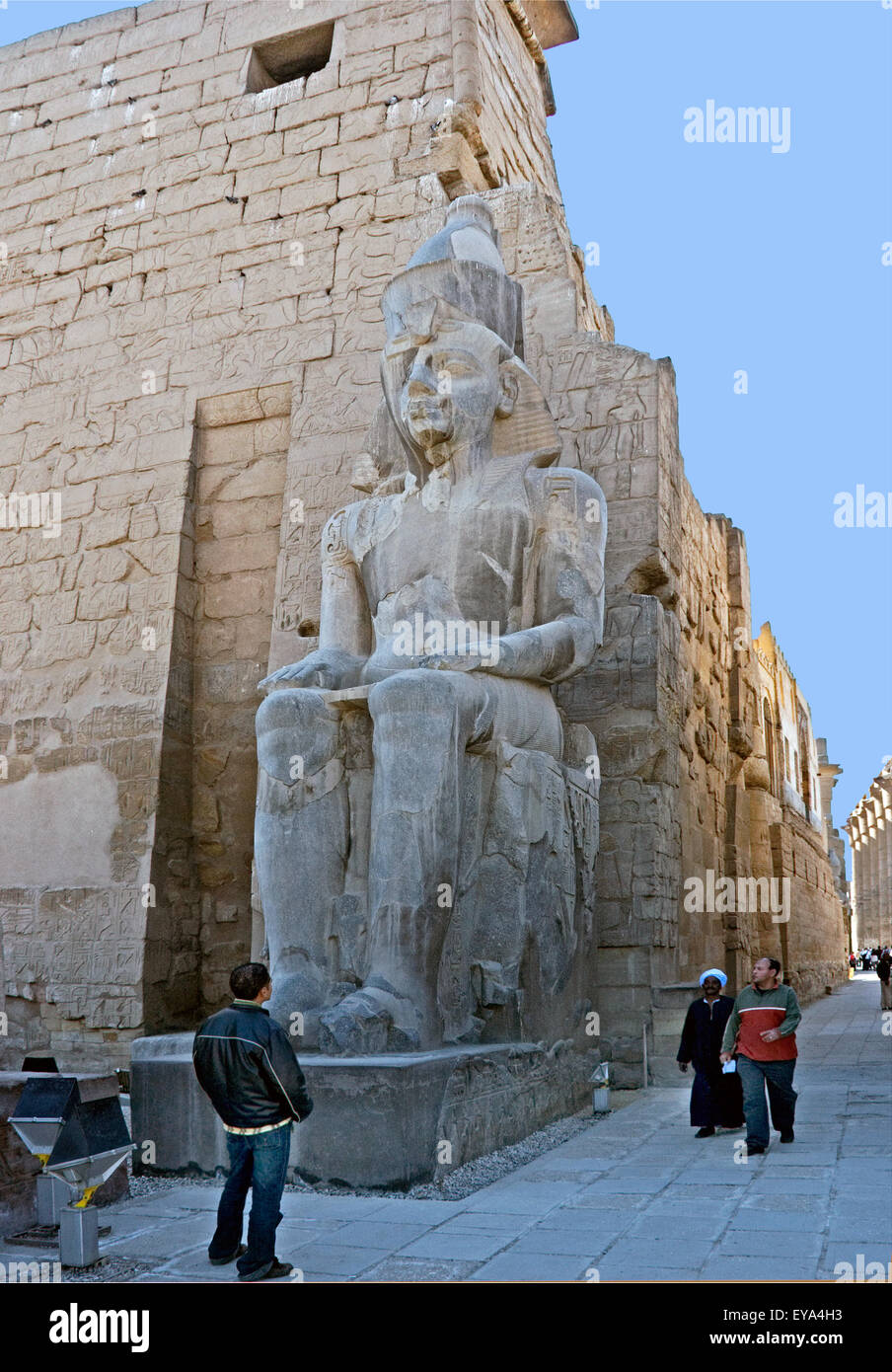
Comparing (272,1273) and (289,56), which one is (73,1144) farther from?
(289,56)

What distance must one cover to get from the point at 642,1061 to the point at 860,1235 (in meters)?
2.85

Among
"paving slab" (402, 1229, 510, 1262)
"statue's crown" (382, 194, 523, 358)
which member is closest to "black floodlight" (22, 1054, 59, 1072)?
"paving slab" (402, 1229, 510, 1262)

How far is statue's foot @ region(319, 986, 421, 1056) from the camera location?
3684mm

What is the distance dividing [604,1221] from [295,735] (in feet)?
6.26

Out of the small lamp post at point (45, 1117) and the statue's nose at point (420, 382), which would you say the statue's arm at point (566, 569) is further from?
the small lamp post at point (45, 1117)

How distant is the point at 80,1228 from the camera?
275 cm

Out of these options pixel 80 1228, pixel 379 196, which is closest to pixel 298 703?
pixel 80 1228

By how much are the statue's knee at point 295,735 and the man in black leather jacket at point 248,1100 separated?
1521 mm

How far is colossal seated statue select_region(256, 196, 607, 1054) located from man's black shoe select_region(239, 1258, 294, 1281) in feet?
3.41

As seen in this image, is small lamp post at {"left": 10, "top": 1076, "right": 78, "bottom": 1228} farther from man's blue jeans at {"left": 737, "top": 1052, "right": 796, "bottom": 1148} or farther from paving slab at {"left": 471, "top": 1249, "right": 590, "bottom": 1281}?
man's blue jeans at {"left": 737, "top": 1052, "right": 796, "bottom": 1148}

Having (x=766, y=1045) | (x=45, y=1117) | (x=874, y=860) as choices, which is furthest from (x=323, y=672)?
(x=874, y=860)

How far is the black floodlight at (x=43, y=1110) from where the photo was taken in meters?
2.85

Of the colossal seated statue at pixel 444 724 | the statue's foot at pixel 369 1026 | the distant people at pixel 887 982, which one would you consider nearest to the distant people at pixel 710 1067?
the colossal seated statue at pixel 444 724

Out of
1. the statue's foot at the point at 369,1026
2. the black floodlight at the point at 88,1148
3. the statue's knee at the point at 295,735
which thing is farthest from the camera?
the statue's knee at the point at 295,735
